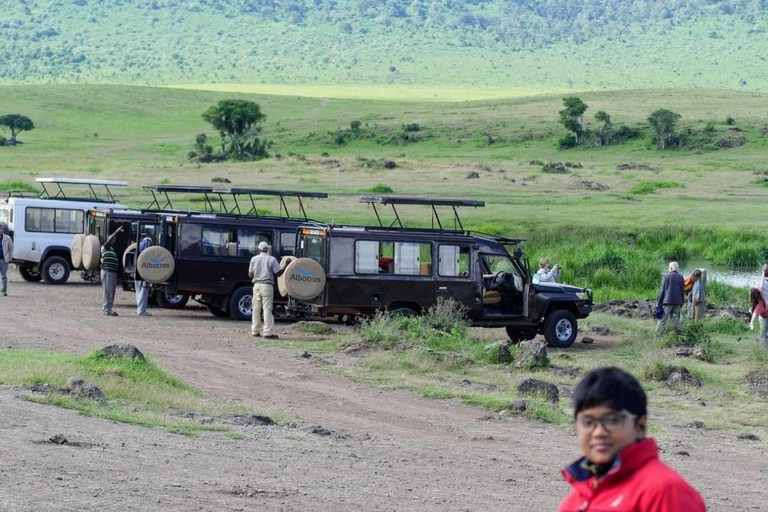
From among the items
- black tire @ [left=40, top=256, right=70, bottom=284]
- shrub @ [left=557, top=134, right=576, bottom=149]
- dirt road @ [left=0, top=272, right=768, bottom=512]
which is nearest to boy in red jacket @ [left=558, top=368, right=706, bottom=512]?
dirt road @ [left=0, top=272, right=768, bottom=512]

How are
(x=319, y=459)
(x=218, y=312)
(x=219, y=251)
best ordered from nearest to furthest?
(x=319, y=459)
(x=219, y=251)
(x=218, y=312)

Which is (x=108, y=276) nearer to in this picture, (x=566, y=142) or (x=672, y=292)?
(x=672, y=292)

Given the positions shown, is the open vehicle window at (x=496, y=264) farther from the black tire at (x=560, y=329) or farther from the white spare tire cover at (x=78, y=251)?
the white spare tire cover at (x=78, y=251)

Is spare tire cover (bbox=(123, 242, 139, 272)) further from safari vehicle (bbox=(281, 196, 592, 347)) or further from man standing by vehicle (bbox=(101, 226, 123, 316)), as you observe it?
safari vehicle (bbox=(281, 196, 592, 347))

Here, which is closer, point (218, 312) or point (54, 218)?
point (218, 312)

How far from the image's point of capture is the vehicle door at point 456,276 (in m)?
20.5

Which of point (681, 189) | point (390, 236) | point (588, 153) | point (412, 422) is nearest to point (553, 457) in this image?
point (412, 422)

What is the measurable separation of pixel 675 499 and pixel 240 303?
19.9 m

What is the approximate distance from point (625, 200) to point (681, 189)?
7199 millimetres

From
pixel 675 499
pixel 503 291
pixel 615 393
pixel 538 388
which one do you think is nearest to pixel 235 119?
pixel 503 291

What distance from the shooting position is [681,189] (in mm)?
59656

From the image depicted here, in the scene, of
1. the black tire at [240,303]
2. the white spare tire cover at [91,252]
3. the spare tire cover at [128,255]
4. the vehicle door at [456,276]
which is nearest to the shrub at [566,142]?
the white spare tire cover at [91,252]

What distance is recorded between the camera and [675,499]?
11.6ft

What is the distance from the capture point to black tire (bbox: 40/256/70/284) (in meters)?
28.8
